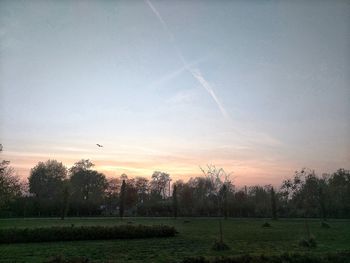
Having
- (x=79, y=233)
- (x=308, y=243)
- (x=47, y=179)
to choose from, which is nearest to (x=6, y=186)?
(x=79, y=233)

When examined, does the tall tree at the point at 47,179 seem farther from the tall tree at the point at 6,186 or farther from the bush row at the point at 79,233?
the bush row at the point at 79,233

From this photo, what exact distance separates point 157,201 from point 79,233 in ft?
134

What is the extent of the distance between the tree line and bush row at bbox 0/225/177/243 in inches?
318

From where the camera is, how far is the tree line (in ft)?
111

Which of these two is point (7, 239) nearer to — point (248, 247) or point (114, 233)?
point (114, 233)

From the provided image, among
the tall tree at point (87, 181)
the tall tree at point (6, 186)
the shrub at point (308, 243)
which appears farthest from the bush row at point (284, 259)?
the tall tree at point (87, 181)

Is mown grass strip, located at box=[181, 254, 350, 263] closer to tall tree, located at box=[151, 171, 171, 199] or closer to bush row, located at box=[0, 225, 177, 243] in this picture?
bush row, located at box=[0, 225, 177, 243]

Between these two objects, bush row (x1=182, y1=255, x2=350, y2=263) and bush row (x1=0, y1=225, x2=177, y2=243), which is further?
bush row (x1=0, y1=225, x2=177, y2=243)

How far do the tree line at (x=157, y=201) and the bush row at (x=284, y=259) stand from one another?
53.6 feet

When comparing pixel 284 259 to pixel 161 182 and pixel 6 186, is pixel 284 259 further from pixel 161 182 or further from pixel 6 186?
pixel 161 182

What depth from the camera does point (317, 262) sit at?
11.4 m

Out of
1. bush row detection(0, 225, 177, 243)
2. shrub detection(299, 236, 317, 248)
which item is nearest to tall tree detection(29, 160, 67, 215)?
bush row detection(0, 225, 177, 243)

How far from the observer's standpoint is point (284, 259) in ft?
37.5

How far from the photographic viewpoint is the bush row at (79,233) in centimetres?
1878
